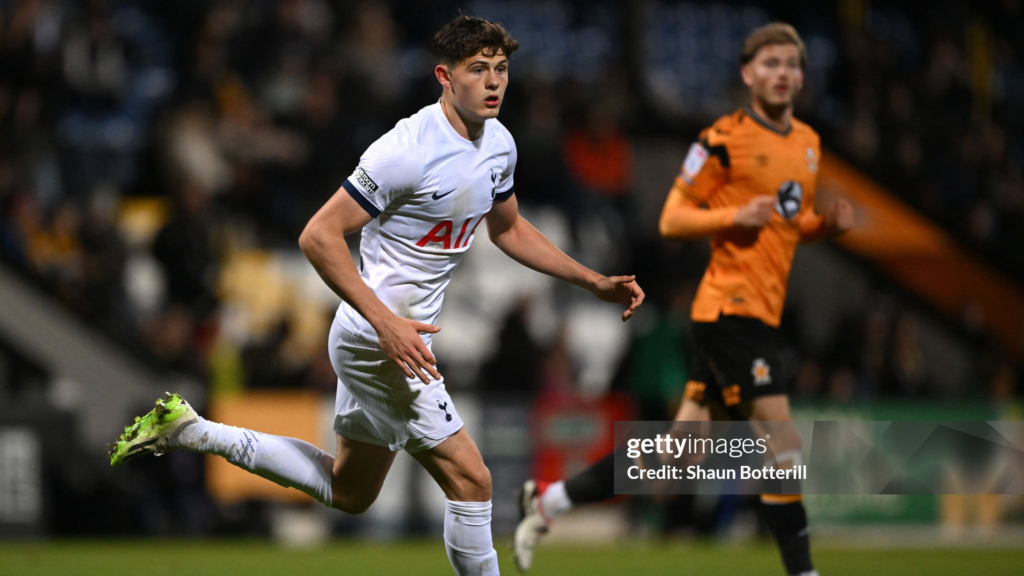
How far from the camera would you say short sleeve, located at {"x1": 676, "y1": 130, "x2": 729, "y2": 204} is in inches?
249

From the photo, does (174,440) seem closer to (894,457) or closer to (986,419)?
(894,457)

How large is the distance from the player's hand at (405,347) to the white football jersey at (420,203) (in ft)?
0.99

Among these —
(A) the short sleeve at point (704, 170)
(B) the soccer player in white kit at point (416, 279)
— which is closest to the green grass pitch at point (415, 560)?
(B) the soccer player in white kit at point (416, 279)

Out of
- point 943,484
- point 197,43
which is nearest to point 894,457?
point 943,484

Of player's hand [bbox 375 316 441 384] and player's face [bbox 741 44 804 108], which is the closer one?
player's hand [bbox 375 316 441 384]

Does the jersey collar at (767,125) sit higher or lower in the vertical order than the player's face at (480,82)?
higher

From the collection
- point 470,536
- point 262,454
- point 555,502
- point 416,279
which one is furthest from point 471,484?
point 555,502

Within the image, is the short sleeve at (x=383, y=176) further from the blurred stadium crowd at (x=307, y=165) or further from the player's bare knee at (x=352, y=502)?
the blurred stadium crowd at (x=307, y=165)

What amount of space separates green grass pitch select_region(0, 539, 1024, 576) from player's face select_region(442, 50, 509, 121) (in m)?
3.79

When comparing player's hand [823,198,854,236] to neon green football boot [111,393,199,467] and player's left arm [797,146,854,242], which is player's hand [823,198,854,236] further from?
neon green football boot [111,393,199,467]

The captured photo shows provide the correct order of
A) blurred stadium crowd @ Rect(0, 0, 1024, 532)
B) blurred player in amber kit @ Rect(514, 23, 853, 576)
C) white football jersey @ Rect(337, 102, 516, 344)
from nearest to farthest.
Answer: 1. white football jersey @ Rect(337, 102, 516, 344)
2. blurred player in amber kit @ Rect(514, 23, 853, 576)
3. blurred stadium crowd @ Rect(0, 0, 1024, 532)

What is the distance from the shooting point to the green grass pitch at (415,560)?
8195 mm

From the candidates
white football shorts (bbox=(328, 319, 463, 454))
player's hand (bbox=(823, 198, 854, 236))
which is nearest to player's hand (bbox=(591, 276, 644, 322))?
white football shorts (bbox=(328, 319, 463, 454))

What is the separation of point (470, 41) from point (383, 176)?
2.10ft
